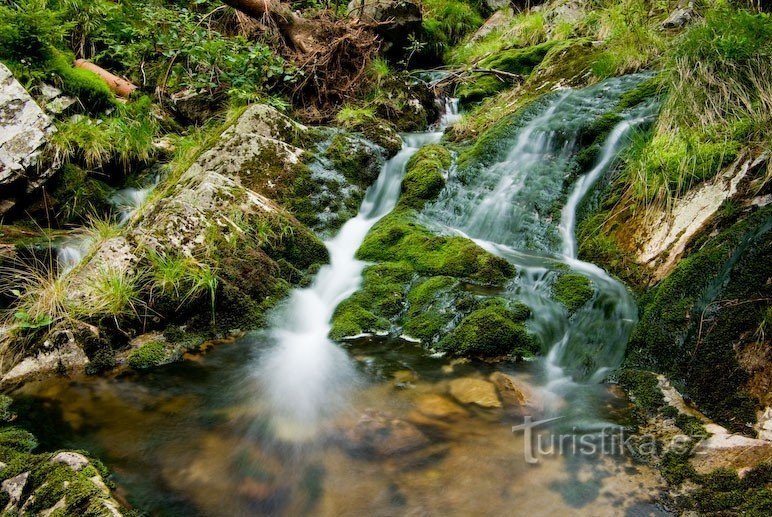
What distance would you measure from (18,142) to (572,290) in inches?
225

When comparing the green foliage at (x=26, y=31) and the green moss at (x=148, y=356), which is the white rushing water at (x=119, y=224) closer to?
the green moss at (x=148, y=356)

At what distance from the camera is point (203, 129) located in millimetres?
6797

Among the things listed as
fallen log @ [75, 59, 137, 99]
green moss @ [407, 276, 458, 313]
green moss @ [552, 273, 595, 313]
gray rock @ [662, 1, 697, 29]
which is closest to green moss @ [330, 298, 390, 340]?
green moss @ [407, 276, 458, 313]

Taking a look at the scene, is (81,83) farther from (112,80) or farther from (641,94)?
(641,94)

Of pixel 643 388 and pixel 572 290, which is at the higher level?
pixel 572 290

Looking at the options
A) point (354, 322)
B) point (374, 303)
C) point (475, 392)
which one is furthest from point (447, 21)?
point (475, 392)

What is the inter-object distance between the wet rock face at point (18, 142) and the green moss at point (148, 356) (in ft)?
9.55

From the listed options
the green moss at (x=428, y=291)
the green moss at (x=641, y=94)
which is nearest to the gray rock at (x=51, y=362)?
the green moss at (x=428, y=291)

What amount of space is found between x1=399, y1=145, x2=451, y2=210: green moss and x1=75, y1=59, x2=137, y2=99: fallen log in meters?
4.65

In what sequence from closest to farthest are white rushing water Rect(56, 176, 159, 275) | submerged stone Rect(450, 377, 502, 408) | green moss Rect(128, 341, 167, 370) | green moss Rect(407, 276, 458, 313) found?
submerged stone Rect(450, 377, 502, 408) → green moss Rect(128, 341, 167, 370) → green moss Rect(407, 276, 458, 313) → white rushing water Rect(56, 176, 159, 275)

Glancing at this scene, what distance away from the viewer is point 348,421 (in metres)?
2.62

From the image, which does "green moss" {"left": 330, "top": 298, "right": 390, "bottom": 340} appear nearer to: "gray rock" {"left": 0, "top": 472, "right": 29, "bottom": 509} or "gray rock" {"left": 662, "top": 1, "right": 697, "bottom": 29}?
"gray rock" {"left": 0, "top": 472, "right": 29, "bottom": 509}

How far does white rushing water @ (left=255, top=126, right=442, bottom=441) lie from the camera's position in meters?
2.76

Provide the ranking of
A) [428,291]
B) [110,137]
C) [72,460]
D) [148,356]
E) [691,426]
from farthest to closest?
[110,137], [428,291], [148,356], [691,426], [72,460]
